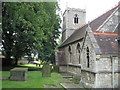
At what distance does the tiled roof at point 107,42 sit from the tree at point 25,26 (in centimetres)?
781

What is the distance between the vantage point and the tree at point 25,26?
48.2 feet

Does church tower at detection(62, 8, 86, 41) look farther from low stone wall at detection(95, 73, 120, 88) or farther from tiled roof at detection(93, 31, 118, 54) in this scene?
low stone wall at detection(95, 73, 120, 88)

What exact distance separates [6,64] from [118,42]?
19763mm

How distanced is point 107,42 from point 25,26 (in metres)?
9.90

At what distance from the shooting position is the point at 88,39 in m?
10.2

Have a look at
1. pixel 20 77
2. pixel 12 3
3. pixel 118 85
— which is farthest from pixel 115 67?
pixel 12 3

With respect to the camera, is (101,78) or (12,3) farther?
(12,3)

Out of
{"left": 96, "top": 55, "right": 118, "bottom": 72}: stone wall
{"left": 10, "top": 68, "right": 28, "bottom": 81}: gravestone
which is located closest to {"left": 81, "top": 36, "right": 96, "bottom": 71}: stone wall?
{"left": 96, "top": 55, "right": 118, "bottom": 72}: stone wall

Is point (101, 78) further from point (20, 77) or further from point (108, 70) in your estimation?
point (20, 77)

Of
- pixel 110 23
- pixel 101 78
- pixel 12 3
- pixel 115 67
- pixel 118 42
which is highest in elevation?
pixel 12 3

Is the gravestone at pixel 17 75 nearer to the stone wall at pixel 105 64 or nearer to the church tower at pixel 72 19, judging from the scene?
the stone wall at pixel 105 64

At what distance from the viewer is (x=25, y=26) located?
1625 cm

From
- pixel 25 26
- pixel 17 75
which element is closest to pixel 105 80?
pixel 17 75

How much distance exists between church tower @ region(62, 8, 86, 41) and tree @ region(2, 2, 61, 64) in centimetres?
364
